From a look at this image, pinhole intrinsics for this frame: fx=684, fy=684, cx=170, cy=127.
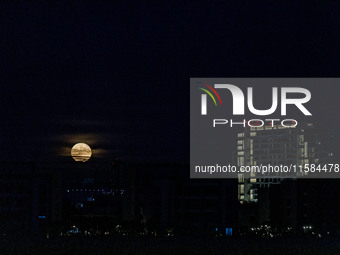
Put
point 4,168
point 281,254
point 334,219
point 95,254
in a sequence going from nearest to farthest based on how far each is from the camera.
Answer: point 95,254 → point 281,254 → point 334,219 → point 4,168

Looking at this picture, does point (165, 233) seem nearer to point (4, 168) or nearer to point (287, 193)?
point (287, 193)

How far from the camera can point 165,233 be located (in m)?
143

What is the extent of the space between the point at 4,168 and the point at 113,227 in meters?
33.1

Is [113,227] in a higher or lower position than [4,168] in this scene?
lower

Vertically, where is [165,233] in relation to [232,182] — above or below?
below

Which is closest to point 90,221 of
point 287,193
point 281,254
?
point 287,193

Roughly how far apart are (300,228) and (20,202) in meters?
64.0

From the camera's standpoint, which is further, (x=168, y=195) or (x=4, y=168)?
(x=4, y=168)

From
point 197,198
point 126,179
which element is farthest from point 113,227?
point 197,198

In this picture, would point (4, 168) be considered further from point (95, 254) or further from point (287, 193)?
point (95, 254)

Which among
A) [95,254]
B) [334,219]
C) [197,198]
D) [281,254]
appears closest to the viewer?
[95,254]

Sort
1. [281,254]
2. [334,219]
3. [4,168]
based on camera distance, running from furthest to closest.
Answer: [4,168]
[334,219]
[281,254]

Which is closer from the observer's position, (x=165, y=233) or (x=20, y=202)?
(x=165, y=233)

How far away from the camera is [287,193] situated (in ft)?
484
